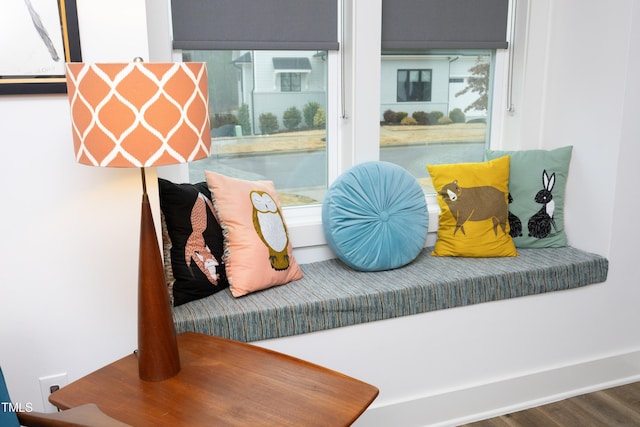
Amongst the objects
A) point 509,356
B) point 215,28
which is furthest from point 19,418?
point 509,356

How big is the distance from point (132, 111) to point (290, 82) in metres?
1.26

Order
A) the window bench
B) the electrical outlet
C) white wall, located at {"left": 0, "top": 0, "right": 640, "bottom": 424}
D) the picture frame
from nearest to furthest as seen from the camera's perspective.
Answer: the picture frame
white wall, located at {"left": 0, "top": 0, "right": 640, "bottom": 424}
the electrical outlet
the window bench

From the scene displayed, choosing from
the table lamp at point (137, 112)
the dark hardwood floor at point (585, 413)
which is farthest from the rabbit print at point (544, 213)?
the table lamp at point (137, 112)

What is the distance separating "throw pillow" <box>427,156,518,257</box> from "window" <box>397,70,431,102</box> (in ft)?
1.26

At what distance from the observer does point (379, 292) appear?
2084 millimetres

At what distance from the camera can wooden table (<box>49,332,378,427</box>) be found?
1315 millimetres

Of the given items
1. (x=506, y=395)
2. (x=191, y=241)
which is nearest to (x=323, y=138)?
(x=191, y=241)

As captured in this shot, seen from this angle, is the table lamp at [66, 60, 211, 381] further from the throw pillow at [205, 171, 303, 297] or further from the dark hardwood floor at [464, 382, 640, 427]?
the dark hardwood floor at [464, 382, 640, 427]

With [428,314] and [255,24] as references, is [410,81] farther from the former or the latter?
[428,314]

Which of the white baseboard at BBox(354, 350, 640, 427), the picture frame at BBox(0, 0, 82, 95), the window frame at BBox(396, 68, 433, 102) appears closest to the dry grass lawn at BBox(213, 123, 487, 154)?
the window frame at BBox(396, 68, 433, 102)

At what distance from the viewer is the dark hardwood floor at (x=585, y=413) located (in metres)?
2.30

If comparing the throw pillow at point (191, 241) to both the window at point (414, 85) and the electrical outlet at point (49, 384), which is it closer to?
the electrical outlet at point (49, 384)

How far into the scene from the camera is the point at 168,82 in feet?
4.20

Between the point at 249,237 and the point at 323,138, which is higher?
the point at 323,138
